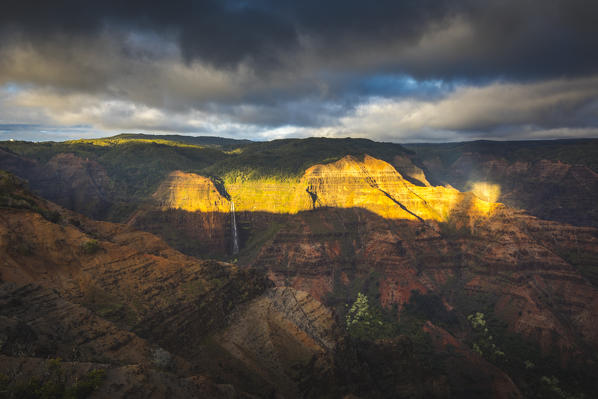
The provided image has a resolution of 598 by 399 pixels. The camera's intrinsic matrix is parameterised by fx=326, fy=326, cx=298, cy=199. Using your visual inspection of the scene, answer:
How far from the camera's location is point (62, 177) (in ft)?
555

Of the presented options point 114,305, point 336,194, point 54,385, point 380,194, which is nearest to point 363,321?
point 380,194

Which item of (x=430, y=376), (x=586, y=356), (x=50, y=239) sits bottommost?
(x=586, y=356)

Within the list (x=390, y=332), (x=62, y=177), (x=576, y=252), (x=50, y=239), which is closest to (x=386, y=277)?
(x=390, y=332)

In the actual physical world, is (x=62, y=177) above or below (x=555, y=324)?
above

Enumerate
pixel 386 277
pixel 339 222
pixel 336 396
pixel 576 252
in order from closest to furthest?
pixel 336 396, pixel 576 252, pixel 386 277, pixel 339 222

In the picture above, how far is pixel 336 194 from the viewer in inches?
6319

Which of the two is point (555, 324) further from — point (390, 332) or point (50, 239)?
point (50, 239)

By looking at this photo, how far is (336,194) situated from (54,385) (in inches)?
5688

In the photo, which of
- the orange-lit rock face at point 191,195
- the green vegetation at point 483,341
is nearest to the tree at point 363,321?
the green vegetation at point 483,341

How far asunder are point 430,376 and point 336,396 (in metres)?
→ 25.4

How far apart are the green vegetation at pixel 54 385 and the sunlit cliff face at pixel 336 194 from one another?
127 metres

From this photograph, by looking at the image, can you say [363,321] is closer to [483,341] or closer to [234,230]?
[483,341]

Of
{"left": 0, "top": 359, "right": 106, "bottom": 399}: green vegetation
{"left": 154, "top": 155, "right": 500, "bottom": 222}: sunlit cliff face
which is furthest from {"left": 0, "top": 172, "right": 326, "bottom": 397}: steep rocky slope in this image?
{"left": 154, "top": 155, "right": 500, "bottom": 222}: sunlit cliff face

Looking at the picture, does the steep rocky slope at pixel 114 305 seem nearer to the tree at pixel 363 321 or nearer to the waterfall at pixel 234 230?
the tree at pixel 363 321
